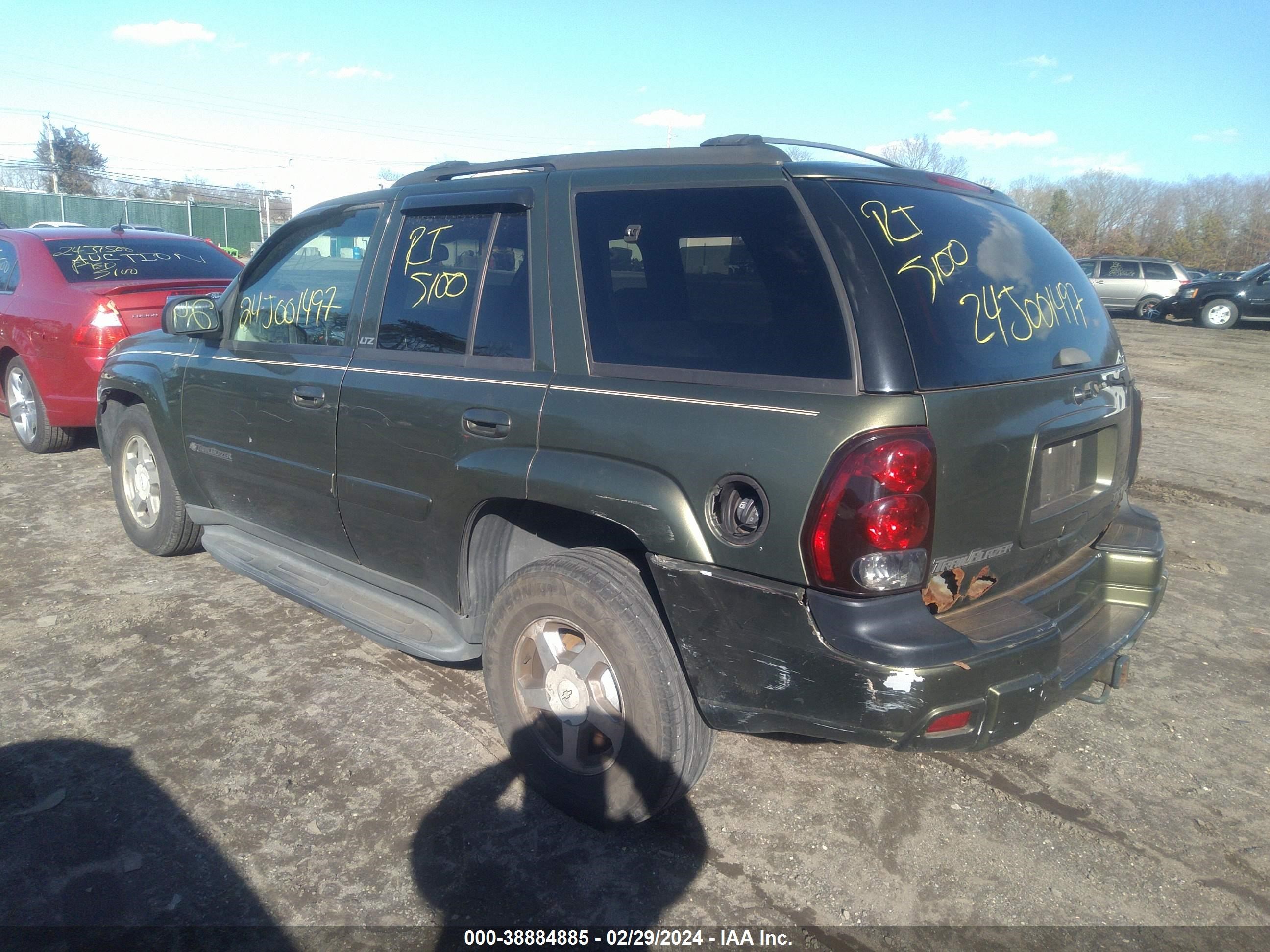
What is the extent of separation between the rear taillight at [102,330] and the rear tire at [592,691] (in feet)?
15.8

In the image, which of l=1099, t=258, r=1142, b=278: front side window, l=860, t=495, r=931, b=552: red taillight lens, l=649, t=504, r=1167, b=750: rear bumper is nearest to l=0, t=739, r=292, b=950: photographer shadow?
l=649, t=504, r=1167, b=750: rear bumper

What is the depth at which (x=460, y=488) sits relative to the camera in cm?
301

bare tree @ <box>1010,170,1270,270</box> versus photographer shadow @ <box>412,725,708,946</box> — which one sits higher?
bare tree @ <box>1010,170,1270,270</box>

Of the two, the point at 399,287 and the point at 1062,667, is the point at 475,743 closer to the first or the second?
the point at 399,287

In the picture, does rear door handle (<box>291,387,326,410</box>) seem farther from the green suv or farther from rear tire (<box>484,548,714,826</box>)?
rear tire (<box>484,548,714,826</box>)

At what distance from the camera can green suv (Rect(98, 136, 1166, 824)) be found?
2268 mm

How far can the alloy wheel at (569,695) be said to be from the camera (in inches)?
108

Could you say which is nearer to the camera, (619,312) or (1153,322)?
(619,312)

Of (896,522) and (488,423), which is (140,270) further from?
(896,522)

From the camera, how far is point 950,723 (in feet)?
7.50

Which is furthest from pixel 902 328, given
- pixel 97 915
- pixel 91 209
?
pixel 91 209

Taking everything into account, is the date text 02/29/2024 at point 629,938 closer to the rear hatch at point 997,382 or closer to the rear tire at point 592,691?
the rear tire at point 592,691

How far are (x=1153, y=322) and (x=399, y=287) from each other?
24.9 metres

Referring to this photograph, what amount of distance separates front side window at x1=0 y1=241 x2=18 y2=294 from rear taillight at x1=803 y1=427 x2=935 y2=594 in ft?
23.8
